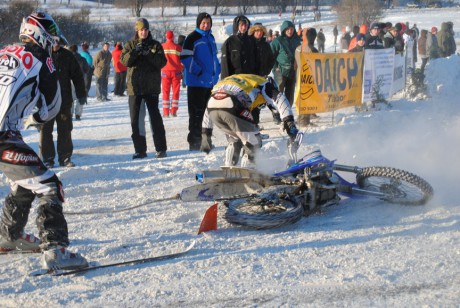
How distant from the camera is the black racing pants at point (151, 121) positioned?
31.9 feet

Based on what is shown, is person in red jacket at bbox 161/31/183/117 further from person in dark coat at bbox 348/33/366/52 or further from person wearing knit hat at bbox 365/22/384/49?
person wearing knit hat at bbox 365/22/384/49

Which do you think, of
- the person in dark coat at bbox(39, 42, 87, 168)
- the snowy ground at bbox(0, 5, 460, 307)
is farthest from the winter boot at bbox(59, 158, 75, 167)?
the snowy ground at bbox(0, 5, 460, 307)

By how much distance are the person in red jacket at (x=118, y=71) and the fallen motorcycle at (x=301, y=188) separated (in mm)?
11864

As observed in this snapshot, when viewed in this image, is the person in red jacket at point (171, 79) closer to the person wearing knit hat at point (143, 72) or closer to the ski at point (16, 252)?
the person wearing knit hat at point (143, 72)

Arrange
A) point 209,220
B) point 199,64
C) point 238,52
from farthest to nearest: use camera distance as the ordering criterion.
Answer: point 238,52 < point 199,64 < point 209,220

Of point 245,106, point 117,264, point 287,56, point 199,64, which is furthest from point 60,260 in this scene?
point 287,56

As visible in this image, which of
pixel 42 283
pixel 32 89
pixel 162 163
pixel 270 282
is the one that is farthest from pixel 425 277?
pixel 162 163

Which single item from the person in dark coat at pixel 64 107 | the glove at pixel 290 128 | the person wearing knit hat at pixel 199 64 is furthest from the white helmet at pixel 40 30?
A: the person wearing knit hat at pixel 199 64

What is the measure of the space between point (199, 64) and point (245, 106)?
3139 mm

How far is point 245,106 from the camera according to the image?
7176mm

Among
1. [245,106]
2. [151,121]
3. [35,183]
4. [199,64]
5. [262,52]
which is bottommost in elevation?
[151,121]

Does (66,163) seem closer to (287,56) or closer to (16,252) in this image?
(16,252)

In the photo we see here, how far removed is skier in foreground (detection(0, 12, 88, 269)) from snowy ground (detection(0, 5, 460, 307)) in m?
0.35

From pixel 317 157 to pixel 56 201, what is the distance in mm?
2838
